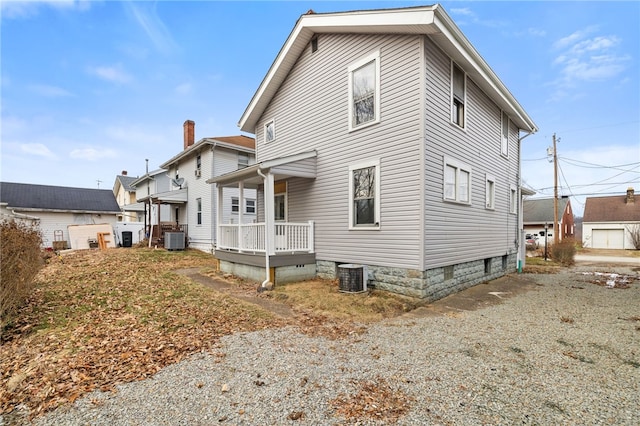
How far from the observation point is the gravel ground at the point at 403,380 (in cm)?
285

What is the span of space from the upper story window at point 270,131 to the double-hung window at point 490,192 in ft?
27.0

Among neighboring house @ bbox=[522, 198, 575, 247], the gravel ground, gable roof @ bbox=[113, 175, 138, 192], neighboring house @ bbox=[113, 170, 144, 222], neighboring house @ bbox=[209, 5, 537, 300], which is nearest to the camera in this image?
the gravel ground

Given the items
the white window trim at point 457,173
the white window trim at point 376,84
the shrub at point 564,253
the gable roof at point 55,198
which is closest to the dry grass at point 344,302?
the white window trim at point 457,173

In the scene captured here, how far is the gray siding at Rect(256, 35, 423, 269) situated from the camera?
7.34 metres

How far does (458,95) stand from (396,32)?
2.68 m

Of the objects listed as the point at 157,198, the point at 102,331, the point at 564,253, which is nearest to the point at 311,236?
the point at 102,331

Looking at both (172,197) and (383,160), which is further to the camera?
(172,197)

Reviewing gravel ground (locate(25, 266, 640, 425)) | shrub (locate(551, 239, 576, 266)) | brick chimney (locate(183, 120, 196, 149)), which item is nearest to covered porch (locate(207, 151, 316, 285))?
gravel ground (locate(25, 266, 640, 425))

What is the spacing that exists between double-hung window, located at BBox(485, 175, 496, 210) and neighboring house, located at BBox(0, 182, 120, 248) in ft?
73.8

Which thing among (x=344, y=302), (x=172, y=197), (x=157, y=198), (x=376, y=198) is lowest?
(x=344, y=302)

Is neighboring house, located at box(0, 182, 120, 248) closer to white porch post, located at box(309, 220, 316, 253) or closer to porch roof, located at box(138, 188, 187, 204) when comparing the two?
porch roof, located at box(138, 188, 187, 204)

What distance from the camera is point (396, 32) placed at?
7.66 metres

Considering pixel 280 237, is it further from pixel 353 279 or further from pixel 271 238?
pixel 353 279

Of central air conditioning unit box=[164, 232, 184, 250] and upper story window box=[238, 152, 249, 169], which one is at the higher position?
upper story window box=[238, 152, 249, 169]
